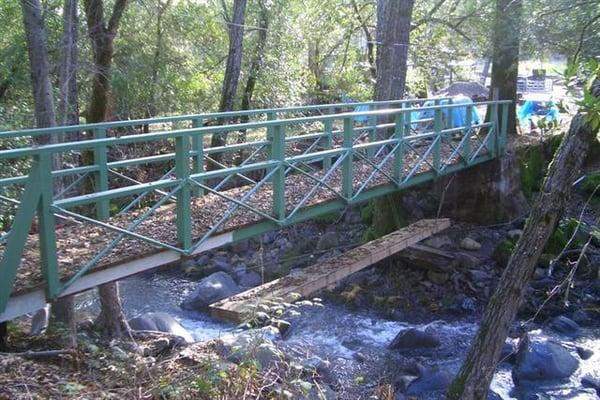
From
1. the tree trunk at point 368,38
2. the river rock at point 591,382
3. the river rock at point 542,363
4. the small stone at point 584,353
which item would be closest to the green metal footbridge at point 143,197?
the river rock at point 542,363

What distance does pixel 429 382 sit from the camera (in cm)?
802

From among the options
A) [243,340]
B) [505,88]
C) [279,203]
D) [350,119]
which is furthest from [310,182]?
[505,88]

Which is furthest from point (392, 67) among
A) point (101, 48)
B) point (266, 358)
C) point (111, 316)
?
point (266, 358)

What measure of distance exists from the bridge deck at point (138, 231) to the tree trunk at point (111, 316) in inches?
48.7

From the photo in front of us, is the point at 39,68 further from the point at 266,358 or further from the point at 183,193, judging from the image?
the point at 266,358

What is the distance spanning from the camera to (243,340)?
520cm

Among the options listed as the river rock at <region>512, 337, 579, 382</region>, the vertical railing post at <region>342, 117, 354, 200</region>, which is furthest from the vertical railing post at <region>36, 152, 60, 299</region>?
the river rock at <region>512, 337, 579, 382</region>

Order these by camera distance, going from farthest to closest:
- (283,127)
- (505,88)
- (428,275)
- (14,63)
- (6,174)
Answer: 1. (505,88)
2. (14,63)
3. (428,275)
4. (6,174)
5. (283,127)

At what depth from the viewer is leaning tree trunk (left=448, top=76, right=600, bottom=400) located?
202 inches

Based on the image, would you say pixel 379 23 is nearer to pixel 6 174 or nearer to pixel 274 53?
pixel 274 53

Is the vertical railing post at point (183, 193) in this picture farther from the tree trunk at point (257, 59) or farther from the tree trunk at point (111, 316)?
the tree trunk at point (257, 59)

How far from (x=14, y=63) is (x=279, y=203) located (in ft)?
23.9

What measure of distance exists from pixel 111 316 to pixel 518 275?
4525 mm

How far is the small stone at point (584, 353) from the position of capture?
8.86 meters
